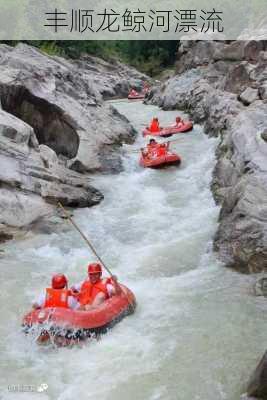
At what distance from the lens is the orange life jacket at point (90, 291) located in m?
7.94

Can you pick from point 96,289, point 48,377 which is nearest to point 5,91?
point 96,289

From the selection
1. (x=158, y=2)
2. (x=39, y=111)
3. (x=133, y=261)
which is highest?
(x=158, y=2)

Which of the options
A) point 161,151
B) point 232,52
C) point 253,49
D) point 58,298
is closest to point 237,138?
point 161,151

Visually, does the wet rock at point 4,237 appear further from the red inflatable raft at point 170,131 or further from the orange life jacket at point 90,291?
the red inflatable raft at point 170,131

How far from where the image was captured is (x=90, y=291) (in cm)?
802

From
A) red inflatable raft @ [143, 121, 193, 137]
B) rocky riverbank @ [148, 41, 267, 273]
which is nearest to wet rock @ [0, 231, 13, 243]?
rocky riverbank @ [148, 41, 267, 273]

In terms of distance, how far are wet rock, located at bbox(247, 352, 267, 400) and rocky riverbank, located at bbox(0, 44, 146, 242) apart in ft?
22.2

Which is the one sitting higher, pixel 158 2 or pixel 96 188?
pixel 158 2

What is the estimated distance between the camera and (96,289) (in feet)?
26.2

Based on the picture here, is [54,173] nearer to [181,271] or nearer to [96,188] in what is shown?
[96,188]

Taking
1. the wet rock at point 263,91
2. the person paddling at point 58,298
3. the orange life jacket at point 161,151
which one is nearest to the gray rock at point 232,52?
the wet rock at point 263,91

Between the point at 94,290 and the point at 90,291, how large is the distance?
62 mm

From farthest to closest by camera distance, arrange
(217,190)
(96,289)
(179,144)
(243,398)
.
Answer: (179,144) → (217,190) → (96,289) → (243,398)

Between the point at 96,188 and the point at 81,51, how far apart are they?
103 ft
